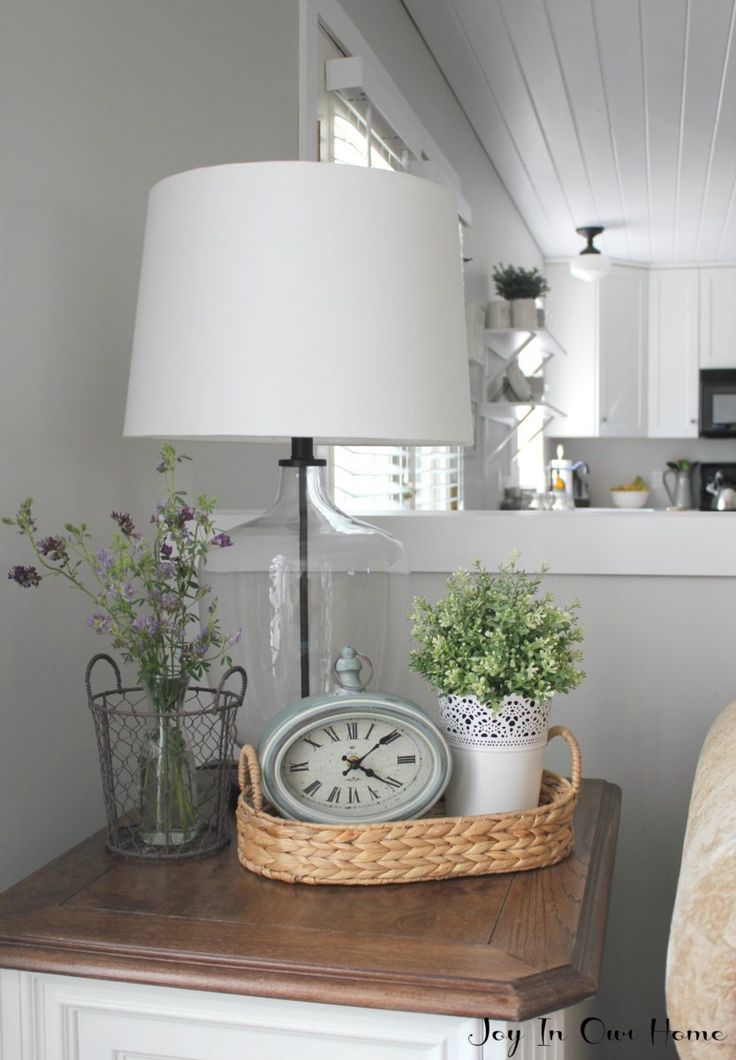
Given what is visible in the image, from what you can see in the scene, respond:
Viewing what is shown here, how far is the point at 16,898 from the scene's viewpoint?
38.0 inches

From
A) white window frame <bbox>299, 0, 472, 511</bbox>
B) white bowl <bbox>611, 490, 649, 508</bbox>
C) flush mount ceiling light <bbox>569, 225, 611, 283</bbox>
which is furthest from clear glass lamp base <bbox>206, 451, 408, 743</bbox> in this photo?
white bowl <bbox>611, 490, 649, 508</bbox>

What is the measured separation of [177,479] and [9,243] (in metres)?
0.50

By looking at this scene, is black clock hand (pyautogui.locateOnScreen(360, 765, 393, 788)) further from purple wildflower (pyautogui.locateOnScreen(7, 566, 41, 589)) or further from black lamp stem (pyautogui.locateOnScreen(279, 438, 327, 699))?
purple wildflower (pyautogui.locateOnScreen(7, 566, 41, 589))

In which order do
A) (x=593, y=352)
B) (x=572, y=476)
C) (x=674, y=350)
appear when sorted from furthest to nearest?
(x=572, y=476) → (x=674, y=350) → (x=593, y=352)

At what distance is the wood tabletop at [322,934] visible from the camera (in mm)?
820

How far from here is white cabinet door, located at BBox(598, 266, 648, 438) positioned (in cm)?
638

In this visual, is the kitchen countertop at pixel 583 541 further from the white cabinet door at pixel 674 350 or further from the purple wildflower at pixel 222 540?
the white cabinet door at pixel 674 350

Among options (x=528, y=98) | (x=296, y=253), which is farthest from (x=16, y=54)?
(x=528, y=98)

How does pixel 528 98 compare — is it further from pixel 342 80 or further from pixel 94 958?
pixel 94 958

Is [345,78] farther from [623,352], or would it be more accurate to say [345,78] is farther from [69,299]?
[623,352]

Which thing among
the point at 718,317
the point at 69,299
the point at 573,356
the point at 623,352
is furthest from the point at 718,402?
the point at 69,299

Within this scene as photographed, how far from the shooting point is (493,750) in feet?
3.51

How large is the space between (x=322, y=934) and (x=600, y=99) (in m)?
3.33

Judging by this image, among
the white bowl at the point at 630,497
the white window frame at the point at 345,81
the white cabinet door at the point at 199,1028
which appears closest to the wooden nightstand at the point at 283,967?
the white cabinet door at the point at 199,1028
